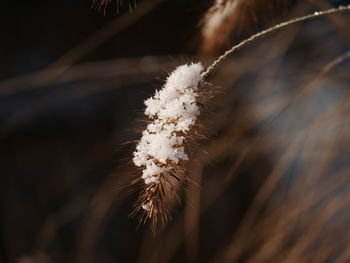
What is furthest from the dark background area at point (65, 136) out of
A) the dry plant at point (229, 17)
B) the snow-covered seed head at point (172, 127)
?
the snow-covered seed head at point (172, 127)

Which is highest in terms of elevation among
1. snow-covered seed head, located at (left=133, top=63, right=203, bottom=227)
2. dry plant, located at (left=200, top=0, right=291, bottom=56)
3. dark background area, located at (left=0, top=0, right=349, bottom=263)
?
dark background area, located at (left=0, top=0, right=349, bottom=263)

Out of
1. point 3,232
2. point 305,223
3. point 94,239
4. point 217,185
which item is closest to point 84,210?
point 94,239

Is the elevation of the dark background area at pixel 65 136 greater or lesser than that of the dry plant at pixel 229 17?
greater

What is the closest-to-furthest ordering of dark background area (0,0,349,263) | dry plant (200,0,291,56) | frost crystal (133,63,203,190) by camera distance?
frost crystal (133,63,203,190) → dry plant (200,0,291,56) → dark background area (0,0,349,263)

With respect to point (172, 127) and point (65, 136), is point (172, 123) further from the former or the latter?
point (65, 136)

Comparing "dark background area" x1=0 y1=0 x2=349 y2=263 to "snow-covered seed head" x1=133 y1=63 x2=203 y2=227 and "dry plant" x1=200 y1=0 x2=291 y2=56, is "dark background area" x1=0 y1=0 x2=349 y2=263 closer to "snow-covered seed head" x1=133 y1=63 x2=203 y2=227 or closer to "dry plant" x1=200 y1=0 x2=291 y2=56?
"dry plant" x1=200 y1=0 x2=291 y2=56

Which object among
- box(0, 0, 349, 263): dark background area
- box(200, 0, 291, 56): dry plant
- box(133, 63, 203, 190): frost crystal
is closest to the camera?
box(133, 63, 203, 190): frost crystal

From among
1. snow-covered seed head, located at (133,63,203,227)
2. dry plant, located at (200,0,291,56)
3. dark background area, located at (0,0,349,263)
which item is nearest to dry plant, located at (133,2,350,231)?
snow-covered seed head, located at (133,63,203,227)

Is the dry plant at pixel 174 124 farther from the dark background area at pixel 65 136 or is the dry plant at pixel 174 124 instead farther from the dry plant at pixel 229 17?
the dark background area at pixel 65 136

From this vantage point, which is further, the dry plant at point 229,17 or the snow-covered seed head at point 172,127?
the dry plant at point 229,17
